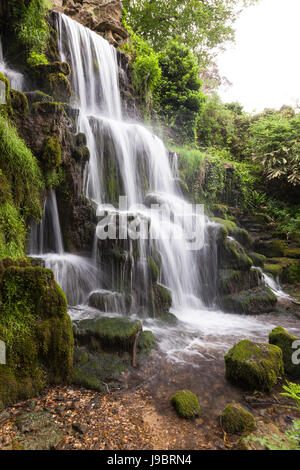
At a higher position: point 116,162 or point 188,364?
point 116,162

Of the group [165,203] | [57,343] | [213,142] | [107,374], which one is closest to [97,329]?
[107,374]

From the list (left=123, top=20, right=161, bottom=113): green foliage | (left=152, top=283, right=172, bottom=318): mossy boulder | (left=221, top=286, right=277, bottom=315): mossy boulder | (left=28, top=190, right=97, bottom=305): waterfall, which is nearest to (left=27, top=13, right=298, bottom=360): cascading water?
(left=28, top=190, right=97, bottom=305): waterfall

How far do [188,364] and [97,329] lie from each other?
1.53 meters

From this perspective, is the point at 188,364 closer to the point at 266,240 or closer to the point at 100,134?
the point at 100,134

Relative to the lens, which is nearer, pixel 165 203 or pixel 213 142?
pixel 165 203

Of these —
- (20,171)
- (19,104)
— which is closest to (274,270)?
(20,171)

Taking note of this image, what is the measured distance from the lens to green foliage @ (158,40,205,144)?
13.5 metres

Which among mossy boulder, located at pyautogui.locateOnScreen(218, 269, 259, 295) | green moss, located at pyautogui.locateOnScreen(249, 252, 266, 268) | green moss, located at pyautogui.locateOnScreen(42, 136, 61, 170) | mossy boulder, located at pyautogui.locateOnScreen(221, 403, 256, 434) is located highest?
green moss, located at pyautogui.locateOnScreen(42, 136, 61, 170)

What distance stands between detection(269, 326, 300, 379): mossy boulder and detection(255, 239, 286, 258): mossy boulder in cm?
682

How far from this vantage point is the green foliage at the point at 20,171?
13.7 feet

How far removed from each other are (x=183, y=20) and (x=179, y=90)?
22.5ft

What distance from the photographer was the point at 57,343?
9.98 feet

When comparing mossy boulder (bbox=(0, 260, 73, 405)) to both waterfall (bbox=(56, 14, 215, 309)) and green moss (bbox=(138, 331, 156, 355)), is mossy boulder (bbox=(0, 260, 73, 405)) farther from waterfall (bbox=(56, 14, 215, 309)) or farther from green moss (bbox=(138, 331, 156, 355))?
waterfall (bbox=(56, 14, 215, 309))

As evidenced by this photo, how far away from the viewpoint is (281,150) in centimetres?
1220
